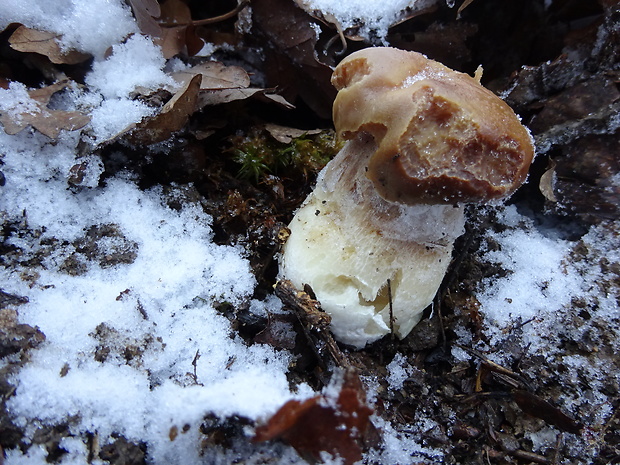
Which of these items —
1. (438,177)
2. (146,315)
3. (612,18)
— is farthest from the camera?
(612,18)

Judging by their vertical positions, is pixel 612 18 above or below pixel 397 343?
above

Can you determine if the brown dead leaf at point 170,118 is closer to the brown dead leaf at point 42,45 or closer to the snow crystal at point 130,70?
the snow crystal at point 130,70

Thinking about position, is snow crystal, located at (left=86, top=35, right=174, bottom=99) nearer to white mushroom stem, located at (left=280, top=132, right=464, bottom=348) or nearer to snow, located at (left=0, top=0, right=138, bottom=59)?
snow, located at (left=0, top=0, right=138, bottom=59)

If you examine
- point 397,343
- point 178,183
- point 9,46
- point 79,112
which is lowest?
point 397,343

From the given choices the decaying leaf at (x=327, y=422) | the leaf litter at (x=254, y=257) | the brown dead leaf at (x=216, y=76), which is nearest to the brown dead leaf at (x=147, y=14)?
the leaf litter at (x=254, y=257)

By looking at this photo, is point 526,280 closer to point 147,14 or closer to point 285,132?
point 285,132

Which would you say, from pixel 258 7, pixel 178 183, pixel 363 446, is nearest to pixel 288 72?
pixel 258 7

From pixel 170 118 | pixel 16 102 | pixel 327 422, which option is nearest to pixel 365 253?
pixel 327 422

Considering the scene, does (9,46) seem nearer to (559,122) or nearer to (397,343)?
(397,343)
